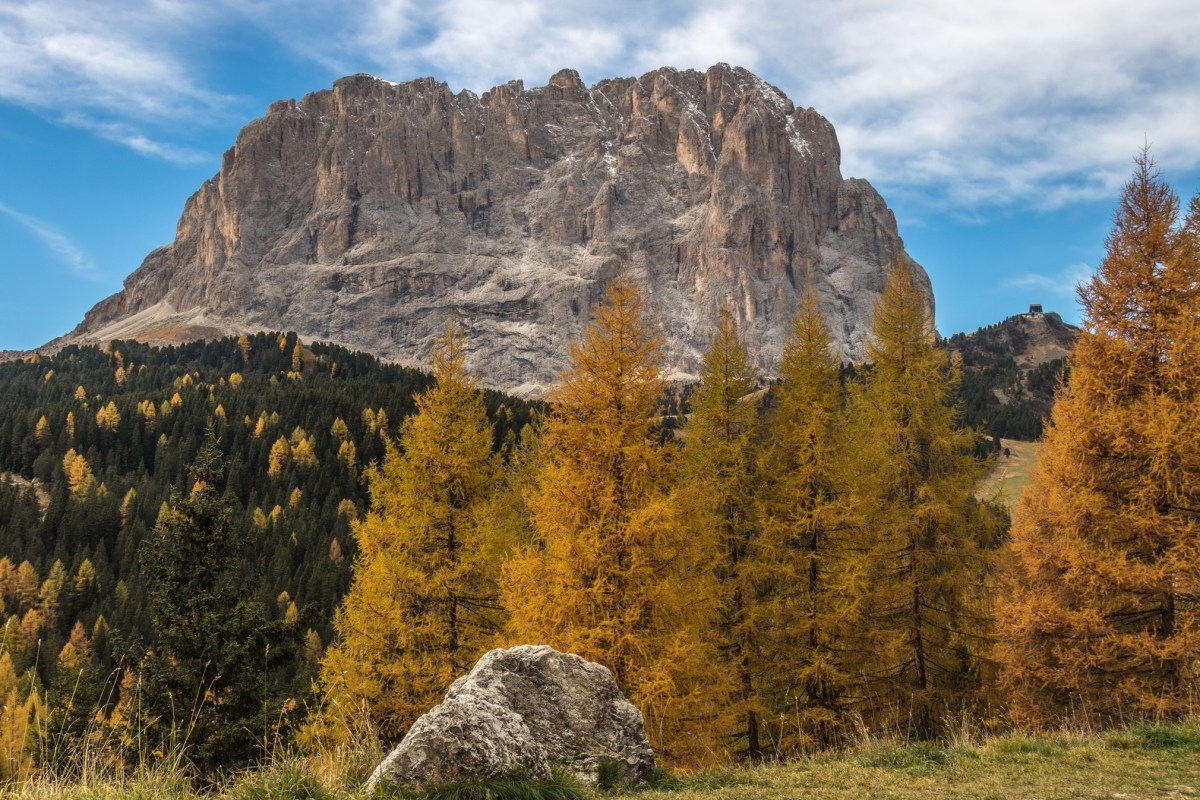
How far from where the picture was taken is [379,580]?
16.5m

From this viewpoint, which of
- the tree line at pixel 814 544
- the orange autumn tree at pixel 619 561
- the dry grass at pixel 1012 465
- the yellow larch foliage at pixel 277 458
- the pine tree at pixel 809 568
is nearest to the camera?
the tree line at pixel 814 544

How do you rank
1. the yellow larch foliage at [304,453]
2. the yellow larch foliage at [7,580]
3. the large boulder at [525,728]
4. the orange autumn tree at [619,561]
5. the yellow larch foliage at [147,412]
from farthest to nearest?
1. the yellow larch foliage at [147,412]
2. the yellow larch foliage at [304,453]
3. the yellow larch foliage at [7,580]
4. the orange autumn tree at [619,561]
5. the large boulder at [525,728]

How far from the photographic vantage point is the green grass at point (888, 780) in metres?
5.56

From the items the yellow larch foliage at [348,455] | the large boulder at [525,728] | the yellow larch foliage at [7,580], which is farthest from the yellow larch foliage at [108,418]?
the large boulder at [525,728]

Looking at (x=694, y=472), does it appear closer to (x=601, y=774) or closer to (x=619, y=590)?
(x=619, y=590)

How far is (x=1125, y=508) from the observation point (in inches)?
517

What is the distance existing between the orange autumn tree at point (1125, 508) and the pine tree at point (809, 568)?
11.2 feet

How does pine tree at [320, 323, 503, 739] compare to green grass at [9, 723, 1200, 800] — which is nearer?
green grass at [9, 723, 1200, 800]

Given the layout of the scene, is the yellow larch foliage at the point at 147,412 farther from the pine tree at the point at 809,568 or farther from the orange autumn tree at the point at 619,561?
the pine tree at the point at 809,568

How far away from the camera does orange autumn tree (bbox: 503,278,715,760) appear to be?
13578 millimetres

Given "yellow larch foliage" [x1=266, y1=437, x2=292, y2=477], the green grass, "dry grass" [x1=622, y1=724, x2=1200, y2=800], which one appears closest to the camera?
the green grass

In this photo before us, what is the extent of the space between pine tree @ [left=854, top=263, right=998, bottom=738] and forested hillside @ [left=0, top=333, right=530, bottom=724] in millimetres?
63966

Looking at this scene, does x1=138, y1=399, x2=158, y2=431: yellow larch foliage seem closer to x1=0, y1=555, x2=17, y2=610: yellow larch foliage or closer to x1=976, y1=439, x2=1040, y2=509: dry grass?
x1=0, y1=555, x2=17, y2=610: yellow larch foliage

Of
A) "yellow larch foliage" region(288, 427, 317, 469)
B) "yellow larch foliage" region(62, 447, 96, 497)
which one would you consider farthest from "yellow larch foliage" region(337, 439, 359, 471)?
"yellow larch foliage" region(62, 447, 96, 497)
